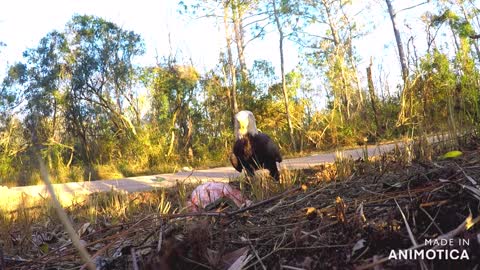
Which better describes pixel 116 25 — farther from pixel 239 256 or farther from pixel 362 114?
pixel 239 256

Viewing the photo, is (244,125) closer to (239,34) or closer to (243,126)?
(243,126)

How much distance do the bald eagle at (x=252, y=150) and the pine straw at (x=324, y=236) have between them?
389 centimetres

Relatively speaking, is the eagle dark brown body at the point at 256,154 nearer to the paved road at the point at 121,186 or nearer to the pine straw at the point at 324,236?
the paved road at the point at 121,186

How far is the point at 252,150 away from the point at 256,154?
7cm

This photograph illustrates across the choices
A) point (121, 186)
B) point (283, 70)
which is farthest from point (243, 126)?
point (283, 70)

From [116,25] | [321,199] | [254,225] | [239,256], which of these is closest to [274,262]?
[239,256]

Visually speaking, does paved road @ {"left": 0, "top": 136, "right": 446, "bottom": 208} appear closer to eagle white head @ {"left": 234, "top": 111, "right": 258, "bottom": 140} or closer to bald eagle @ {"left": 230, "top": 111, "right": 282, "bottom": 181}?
bald eagle @ {"left": 230, "top": 111, "right": 282, "bottom": 181}

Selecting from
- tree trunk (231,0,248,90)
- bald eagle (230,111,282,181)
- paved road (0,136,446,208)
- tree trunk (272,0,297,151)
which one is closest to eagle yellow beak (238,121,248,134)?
bald eagle (230,111,282,181)

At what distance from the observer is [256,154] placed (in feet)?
17.3

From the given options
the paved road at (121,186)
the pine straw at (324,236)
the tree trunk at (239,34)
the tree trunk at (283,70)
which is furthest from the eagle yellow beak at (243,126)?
the tree trunk at (239,34)

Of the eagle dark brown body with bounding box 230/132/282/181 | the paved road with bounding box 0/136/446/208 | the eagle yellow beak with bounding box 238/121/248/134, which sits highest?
the eagle yellow beak with bounding box 238/121/248/134

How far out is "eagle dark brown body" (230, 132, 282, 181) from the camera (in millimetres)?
5199

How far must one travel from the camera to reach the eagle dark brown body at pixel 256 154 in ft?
17.1

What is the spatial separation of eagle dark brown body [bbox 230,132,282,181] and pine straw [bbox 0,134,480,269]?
3878 millimetres
